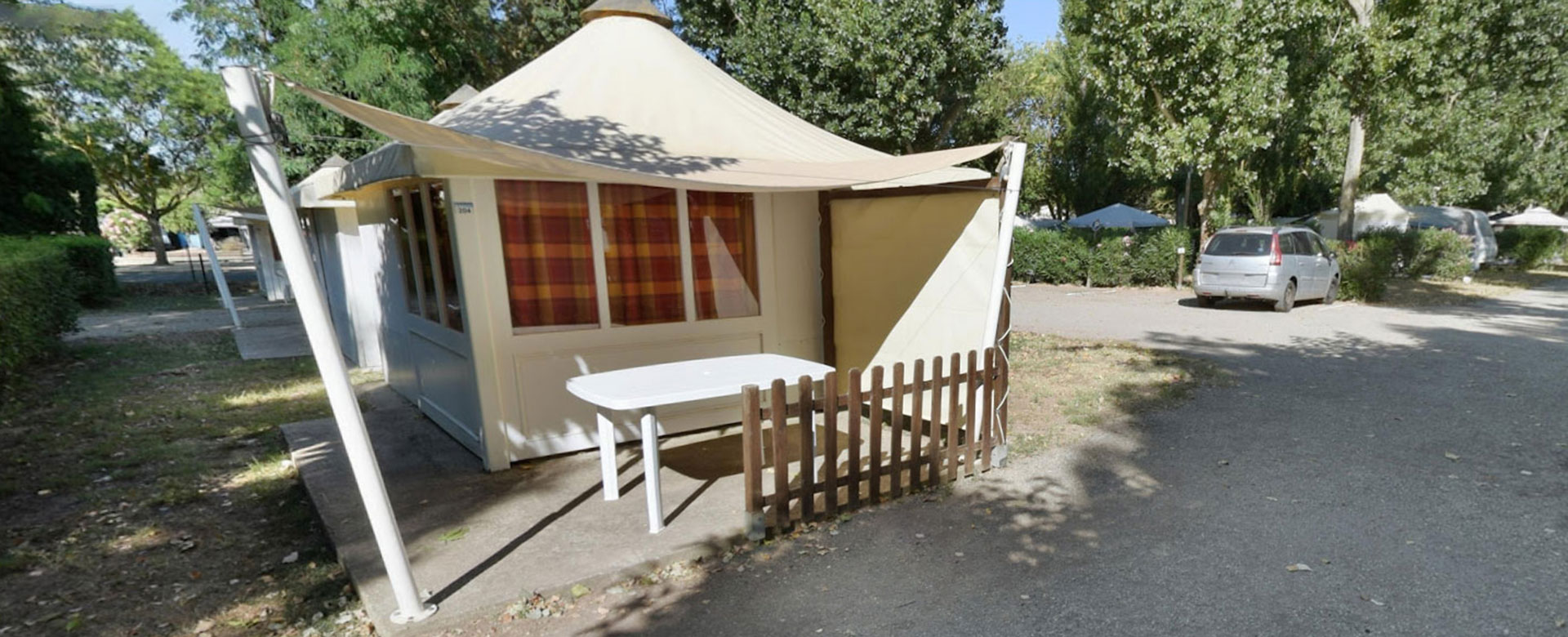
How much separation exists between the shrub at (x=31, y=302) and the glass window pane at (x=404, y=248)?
4.79 metres

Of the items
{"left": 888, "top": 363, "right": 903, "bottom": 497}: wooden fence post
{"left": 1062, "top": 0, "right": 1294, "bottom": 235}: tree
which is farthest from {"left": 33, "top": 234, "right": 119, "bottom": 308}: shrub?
{"left": 1062, "top": 0, "right": 1294, "bottom": 235}: tree

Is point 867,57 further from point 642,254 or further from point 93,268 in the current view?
point 93,268

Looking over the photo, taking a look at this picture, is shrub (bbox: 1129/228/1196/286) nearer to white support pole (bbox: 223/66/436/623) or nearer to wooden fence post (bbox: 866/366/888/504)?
wooden fence post (bbox: 866/366/888/504)

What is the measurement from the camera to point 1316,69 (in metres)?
15.4

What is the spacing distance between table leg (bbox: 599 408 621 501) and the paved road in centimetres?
110

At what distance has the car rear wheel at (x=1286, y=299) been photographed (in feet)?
36.7

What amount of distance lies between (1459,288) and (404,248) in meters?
19.2

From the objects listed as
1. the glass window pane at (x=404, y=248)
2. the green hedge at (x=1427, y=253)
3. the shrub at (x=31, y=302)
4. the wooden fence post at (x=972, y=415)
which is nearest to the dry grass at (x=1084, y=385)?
the wooden fence post at (x=972, y=415)

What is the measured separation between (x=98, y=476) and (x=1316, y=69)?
2120cm

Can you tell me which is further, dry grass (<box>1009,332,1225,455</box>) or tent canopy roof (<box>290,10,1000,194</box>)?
dry grass (<box>1009,332,1225,455</box>)

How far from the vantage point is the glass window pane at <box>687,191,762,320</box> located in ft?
17.2

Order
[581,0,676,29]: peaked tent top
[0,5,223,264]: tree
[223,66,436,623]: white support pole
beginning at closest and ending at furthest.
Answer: [223,66,436,623]: white support pole
[581,0,676,29]: peaked tent top
[0,5,223,264]: tree

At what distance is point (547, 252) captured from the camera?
4.68 metres

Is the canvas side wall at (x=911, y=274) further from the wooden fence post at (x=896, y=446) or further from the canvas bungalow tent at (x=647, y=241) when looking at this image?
the wooden fence post at (x=896, y=446)
